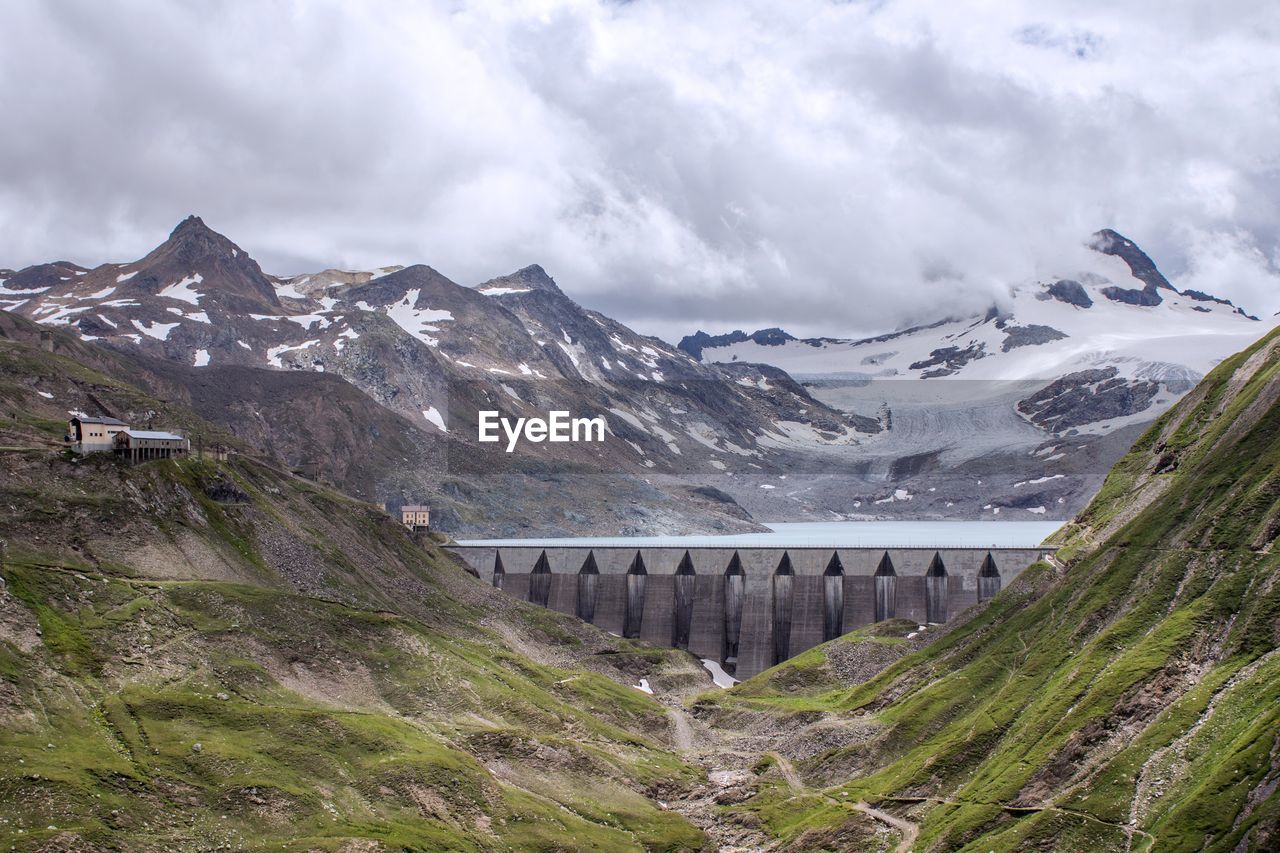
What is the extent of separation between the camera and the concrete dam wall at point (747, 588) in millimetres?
149750

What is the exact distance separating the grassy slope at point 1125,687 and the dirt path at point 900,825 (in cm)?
102

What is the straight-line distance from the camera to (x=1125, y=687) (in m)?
77.1

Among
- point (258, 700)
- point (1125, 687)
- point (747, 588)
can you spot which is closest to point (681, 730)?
point (747, 588)

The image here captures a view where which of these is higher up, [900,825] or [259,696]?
[259,696]

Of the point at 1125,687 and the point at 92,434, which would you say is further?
the point at 92,434

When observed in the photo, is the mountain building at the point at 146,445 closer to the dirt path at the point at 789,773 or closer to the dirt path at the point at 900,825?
the dirt path at the point at 789,773

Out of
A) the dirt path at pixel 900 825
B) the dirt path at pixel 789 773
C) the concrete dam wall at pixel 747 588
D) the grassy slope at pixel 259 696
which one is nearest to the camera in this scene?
the grassy slope at pixel 259 696

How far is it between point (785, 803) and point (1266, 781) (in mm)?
40908

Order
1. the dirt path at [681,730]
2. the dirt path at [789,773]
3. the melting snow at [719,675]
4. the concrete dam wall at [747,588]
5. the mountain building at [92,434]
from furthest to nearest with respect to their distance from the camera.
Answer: the melting snow at [719,675], the concrete dam wall at [747,588], the dirt path at [681,730], the mountain building at [92,434], the dirt path at [789,773]

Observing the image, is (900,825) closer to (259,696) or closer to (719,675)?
(259,696)

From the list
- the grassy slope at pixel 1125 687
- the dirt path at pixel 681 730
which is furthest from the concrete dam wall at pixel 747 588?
the dirt path at pixel 681 730

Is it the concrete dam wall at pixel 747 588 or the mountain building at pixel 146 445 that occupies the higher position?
the mountain building at pixel 146 445

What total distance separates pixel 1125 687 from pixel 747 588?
83227mm

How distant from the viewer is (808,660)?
139125 millimetres
